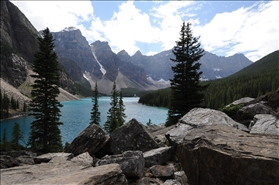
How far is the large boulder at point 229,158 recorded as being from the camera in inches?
176

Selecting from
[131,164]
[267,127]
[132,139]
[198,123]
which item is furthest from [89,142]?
[267,127]

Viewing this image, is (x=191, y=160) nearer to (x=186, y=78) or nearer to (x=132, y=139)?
(x=132, y=139)

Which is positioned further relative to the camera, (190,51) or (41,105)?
(41,105)

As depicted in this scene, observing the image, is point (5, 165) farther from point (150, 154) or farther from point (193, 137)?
point (193, 137)

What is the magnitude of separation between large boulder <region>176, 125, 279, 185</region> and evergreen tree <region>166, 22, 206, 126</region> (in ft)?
62.9

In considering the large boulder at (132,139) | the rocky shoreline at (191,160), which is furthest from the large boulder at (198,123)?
the large boulder at (132,139)

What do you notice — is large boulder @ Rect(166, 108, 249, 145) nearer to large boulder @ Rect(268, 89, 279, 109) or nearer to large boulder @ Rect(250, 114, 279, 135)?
large boulder @ Rect(250, 114, 279, 135)

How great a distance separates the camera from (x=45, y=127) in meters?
28.9

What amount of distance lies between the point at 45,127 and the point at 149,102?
144502 mm

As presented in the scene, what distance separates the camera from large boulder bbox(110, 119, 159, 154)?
11.0 metres

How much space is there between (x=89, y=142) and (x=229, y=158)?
9548 millimetres

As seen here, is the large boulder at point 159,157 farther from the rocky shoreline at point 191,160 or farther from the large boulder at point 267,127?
the large boulder at point 267,127

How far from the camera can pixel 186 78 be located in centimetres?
2627

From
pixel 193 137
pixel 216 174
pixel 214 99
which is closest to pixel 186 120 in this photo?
pixel 193 137
